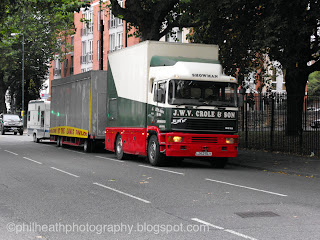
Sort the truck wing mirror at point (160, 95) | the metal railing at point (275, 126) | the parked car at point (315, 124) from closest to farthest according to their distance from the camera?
the truck wing mirror at point (160, 95)
the parked car at point (315, 124)
the metal railing at point (275, 126)

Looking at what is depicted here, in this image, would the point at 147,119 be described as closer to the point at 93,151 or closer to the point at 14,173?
the point at 14,173

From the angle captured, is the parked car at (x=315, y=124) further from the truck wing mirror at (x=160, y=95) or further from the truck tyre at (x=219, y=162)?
the truck wing mirror at (x=160, y=95)

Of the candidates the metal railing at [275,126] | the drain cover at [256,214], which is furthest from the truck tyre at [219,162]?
the drain cover at [256,214]

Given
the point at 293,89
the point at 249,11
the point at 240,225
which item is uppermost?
the point at 249,11

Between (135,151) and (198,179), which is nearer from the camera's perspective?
(198,179)

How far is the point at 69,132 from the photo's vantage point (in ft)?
90.1

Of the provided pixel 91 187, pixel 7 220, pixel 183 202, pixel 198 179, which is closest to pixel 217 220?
pixel 183 202

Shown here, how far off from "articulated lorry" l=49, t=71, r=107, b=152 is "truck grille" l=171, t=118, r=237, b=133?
7.90 metres

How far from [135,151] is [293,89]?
482 inches

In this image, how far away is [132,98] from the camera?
773 inches

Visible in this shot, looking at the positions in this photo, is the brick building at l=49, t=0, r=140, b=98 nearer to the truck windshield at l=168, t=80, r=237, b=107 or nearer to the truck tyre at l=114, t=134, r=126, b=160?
the truck tyre at l=114, t=134, r=126, b=160

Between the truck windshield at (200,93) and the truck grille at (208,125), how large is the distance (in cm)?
→ 53

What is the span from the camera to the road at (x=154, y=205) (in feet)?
24.9

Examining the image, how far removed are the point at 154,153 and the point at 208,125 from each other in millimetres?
2028
